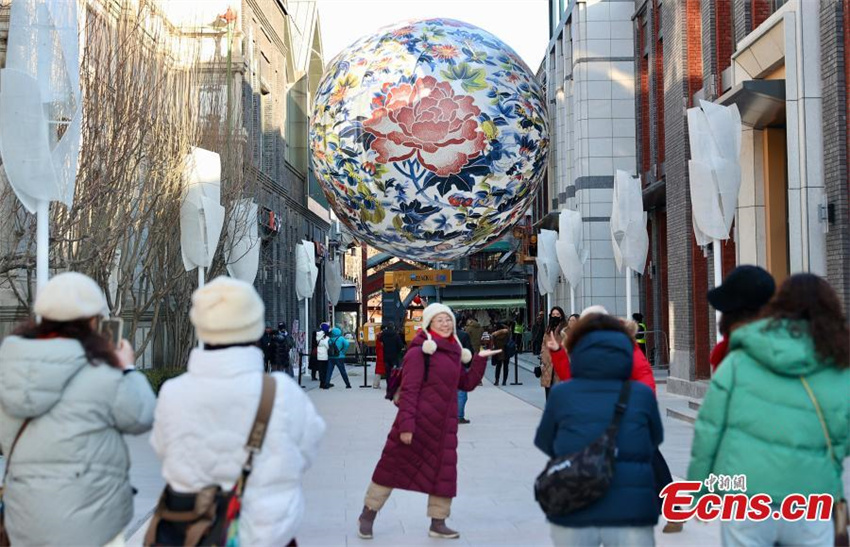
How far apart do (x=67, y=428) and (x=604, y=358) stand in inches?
92.2

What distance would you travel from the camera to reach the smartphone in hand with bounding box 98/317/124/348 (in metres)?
5.57

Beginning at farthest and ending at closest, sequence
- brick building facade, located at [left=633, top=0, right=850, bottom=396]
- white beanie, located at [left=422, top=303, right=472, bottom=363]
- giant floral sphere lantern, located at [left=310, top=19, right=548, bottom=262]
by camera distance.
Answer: brick building facade, located at [left=633, top=0, right=850, bottom=396] → white beanie, located at [left=422, top=303, right=472, bottom=363] → giant floral sphere lantern, located at [left=310, top=19, right=548, bottom=262]

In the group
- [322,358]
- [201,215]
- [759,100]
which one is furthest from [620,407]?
[322,358]

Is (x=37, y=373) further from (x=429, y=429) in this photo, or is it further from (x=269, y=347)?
(x=269, y=347)

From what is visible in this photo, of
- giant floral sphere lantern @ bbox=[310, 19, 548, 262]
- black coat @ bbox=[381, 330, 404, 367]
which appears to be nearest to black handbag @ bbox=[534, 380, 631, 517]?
giant floral sphere lantern @ bbox=[310, 19, 548, 262]

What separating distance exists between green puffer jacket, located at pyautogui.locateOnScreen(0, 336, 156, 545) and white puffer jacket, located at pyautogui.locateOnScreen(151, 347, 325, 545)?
37 centimetres

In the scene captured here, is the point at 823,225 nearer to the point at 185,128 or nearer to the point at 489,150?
the point at 489,150

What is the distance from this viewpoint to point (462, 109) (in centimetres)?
808

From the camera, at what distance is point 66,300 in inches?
208

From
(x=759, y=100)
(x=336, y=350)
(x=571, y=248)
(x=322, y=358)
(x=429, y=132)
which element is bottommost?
(x=322, y=358)

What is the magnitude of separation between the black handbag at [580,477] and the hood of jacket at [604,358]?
0.25m

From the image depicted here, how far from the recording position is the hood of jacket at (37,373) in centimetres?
509

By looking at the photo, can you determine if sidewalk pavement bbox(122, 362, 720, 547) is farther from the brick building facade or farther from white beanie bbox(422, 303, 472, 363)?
the brick building facade

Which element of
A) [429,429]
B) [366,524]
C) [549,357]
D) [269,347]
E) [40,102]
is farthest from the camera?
[269,347]
